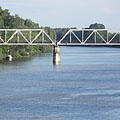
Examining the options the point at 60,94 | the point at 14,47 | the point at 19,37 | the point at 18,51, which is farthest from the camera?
the point at 19,37

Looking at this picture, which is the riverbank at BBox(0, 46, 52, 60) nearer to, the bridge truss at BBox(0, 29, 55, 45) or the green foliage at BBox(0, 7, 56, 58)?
the green foliage at BBox(0, 7, 56, 58)

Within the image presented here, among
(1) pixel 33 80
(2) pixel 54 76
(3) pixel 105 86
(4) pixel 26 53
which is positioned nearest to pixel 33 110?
(3) pixel 105 86

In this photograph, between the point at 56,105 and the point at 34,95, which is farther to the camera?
the point at 34,95

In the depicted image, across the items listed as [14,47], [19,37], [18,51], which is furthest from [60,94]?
[19,37]

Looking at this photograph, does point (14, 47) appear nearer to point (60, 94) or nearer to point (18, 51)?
point (18, 51)

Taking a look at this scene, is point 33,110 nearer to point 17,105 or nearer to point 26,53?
point 17,105

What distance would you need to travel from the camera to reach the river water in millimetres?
55478

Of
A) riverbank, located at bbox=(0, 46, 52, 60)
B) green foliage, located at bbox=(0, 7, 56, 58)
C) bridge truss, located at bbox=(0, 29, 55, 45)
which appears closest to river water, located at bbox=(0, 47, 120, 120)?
bridge truss, located at bbox=(0, 29, 55, 45)

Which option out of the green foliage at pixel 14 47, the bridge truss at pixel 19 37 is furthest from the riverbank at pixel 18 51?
the bridge truss at pixel 19 37

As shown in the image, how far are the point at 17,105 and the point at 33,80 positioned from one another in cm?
2211

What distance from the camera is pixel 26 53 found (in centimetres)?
14625

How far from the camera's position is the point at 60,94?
6706 centimetres

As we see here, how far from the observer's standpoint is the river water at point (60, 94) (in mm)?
55478

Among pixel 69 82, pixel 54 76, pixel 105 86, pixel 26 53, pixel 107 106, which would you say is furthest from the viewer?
pixel 26 53
